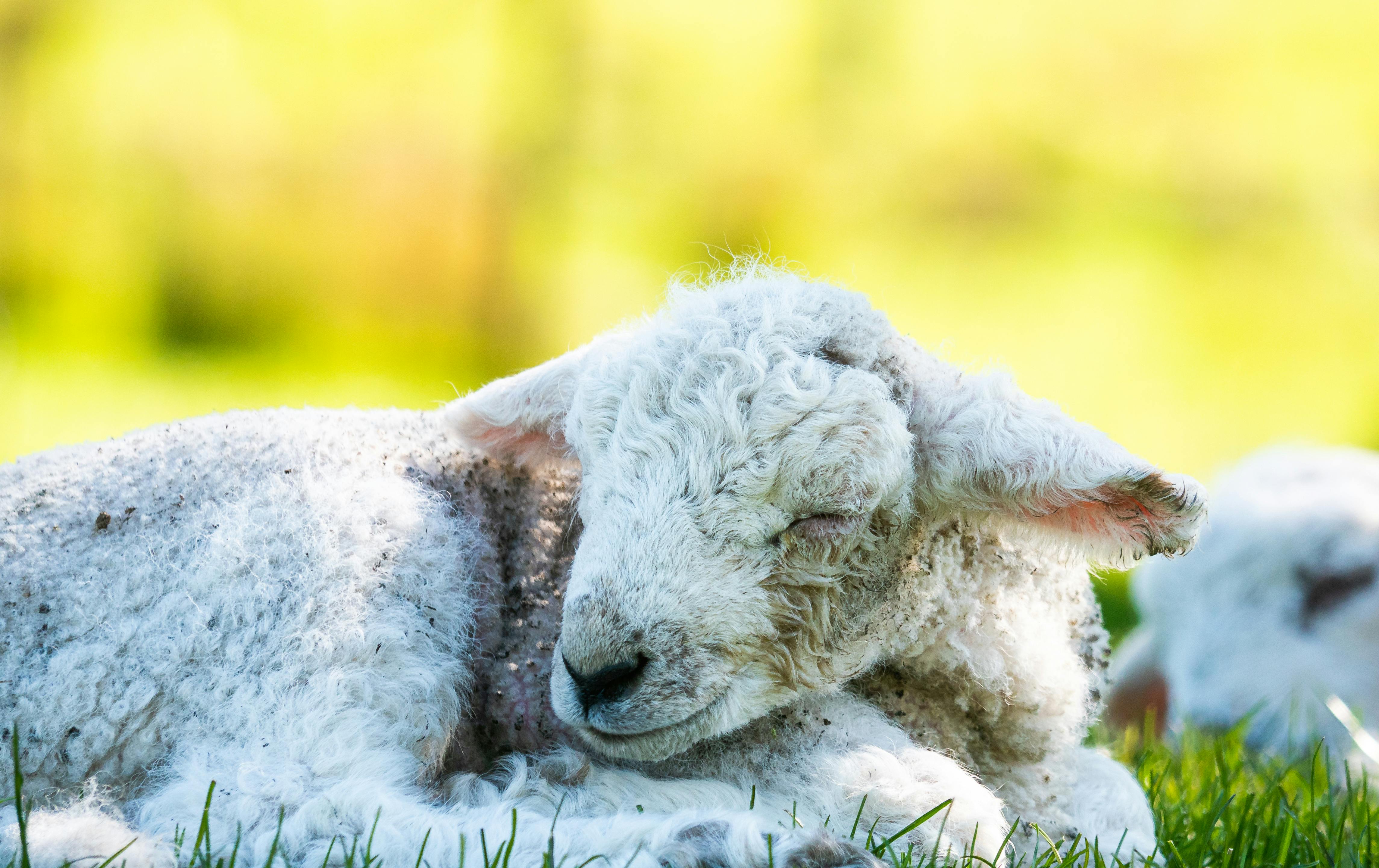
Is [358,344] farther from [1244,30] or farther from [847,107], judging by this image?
[1244,30]

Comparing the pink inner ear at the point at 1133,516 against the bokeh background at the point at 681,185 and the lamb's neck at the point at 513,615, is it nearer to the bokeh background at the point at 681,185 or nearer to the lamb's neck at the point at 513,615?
the lamb's neck at the point at 513,615

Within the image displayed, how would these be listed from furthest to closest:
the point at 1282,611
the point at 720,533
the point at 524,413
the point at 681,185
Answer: the point at 681,185 < the point at 1282,611 < the point at 524,413 < the point at 720,533

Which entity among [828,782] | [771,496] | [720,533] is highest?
[771,496]

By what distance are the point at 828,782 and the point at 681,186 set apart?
36.1 ft

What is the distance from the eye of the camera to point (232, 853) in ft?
7.14

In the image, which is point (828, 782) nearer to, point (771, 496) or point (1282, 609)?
point (771, 496)

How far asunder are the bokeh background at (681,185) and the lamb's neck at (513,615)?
26.0 ft

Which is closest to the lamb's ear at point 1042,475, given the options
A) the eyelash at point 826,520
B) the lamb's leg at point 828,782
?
the eyelash at point 826,520

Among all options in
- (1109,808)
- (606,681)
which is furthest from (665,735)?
(1109,808)

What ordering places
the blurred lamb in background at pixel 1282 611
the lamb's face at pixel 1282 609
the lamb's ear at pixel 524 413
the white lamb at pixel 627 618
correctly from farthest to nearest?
the lamb's face at pixel 1282 609, the blurred lamb in background at pixel 1282 611, the lamb's ear at pixel 524 413, the white lamb at pixel 627 618

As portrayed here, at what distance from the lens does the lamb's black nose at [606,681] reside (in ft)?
7.89

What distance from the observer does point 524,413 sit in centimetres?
316

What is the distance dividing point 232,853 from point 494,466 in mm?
1405

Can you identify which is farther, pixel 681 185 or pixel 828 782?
pixel 681 185
